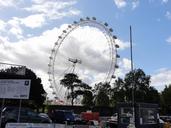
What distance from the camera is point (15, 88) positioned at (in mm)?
19859

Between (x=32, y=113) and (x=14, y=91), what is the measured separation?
12.2 meters

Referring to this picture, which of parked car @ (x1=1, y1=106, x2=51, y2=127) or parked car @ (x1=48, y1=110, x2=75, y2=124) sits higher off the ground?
parked car @ (x1=48, y1=110, x2=75, y2=124)

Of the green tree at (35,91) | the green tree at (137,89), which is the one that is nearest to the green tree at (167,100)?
the green tree at (137,89)

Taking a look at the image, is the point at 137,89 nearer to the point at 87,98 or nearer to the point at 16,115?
the point at 87,98

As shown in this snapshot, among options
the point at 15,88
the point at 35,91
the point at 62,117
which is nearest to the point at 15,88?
the point at 15,88

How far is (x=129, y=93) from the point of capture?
112 meters

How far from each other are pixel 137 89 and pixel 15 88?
95792 mm

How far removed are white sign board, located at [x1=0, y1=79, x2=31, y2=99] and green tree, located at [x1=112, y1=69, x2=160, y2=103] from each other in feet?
299

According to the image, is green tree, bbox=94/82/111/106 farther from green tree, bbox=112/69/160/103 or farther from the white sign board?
the white sign board

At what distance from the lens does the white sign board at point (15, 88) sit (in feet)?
64.6

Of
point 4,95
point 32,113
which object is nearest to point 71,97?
point 32,113

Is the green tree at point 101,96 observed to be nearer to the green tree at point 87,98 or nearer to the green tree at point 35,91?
the green tree at point 87,98

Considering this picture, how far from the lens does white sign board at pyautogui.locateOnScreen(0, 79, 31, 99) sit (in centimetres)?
1970

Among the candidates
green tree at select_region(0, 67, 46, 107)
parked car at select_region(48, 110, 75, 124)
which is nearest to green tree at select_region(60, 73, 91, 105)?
green tree at select_region(0, 67, 46, 107)
